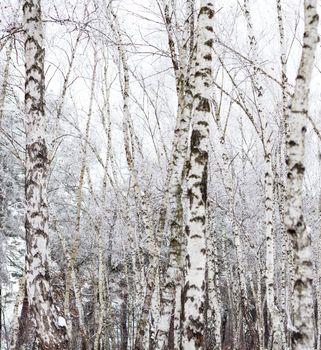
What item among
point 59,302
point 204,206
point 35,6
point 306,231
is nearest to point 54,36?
point 35,6

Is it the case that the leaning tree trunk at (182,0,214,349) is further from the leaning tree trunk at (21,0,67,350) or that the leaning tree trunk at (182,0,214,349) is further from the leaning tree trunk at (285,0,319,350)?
the leaning tree trunk at (21,0,67,350)

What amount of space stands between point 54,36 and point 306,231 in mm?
9925

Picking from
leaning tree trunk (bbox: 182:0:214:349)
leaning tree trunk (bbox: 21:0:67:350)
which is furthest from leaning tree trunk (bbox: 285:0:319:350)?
leaning tree trunk (bbox: 21:0:67:350)

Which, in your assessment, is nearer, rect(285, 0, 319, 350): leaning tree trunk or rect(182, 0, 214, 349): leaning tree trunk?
rect(285, 0, 319, 350): leaning tree trunk

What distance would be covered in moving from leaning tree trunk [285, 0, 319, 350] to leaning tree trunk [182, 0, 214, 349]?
117 centimetres

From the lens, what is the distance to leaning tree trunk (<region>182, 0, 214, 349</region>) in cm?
489

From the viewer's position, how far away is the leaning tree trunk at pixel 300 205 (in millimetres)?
3873

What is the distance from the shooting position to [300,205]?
4031mm

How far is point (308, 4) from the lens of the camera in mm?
4406

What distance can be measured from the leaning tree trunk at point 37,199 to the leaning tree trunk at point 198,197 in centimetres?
179

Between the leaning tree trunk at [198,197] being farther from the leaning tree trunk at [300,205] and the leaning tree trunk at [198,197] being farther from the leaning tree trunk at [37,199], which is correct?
the leaning tree trunk at [37,199]

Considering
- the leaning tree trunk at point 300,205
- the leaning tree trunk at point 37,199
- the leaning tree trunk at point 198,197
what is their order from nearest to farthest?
1. the leaning tree trunk at point 300,205
2. the leaning tree trunk at point 198,197
3. the leaning tree trunk at point 37,199

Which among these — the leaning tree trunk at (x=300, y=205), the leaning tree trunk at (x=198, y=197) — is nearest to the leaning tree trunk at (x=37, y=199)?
the leaning tree trunk at (x=198, y=197)

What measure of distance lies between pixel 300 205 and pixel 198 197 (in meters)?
1.37
